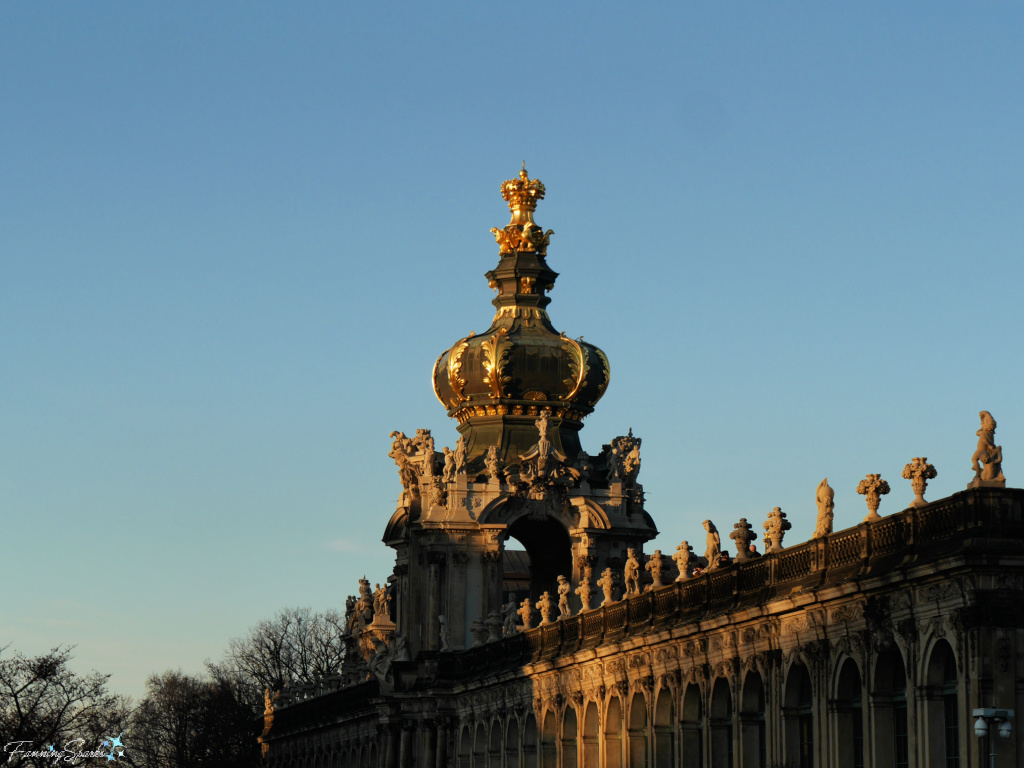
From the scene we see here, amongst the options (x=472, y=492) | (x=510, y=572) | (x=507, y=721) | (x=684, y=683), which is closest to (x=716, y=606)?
(x=684, y=683)

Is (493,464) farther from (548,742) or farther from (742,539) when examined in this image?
(742,539)

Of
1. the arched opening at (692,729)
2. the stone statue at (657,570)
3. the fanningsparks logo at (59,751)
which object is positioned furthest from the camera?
the fanningsparks logo at (59,751)

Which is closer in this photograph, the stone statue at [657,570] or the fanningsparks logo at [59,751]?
the stone statue at [657,570]

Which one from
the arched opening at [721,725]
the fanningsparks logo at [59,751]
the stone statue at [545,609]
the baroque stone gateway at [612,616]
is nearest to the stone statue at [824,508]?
the baroque stone gateway at [612,616]

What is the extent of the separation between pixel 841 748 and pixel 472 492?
132 feet

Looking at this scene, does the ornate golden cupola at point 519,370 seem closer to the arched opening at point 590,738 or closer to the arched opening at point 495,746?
the arched opening at point 495,746

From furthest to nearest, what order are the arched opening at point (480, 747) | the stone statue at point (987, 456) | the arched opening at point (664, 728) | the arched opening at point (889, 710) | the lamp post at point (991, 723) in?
1. the arched opening at point (480, 747)
2. the arched opening at point (664, 728)
3. the arched opening at point (889, 710)
4. the stone statue at point (987, 456)
5. the lamp post at point (991, 723)

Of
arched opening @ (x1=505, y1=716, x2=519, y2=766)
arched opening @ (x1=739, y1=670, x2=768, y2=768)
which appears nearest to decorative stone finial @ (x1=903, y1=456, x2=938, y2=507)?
arched opening @ (x1=739, y1=670, x2=768, y2=768)

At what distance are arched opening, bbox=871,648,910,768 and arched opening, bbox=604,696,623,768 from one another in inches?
797

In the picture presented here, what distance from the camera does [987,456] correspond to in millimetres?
44000

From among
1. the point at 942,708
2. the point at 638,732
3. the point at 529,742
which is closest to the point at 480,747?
the point at 529,742

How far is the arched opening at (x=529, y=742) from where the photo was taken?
76688mm

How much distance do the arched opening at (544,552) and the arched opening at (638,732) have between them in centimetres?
2670

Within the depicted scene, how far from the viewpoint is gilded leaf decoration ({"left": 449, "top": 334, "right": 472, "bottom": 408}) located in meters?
93.1
